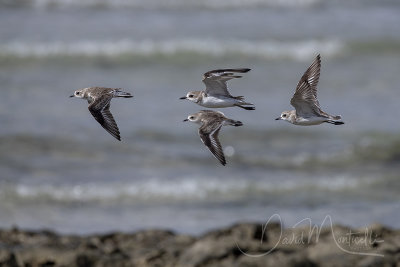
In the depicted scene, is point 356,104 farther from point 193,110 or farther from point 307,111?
point 307,111

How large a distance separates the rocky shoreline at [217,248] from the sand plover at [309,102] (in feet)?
5.34

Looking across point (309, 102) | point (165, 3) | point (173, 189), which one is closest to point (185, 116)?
point (173, 189)

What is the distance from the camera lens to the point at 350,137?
16.0 metres

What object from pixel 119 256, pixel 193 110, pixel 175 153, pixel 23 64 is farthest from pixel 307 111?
pixel 23 64

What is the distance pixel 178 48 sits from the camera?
68.5ft

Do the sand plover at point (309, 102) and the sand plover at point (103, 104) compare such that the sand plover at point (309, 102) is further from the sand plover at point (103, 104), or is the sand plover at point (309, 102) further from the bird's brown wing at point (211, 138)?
the sand plover at point (103, 104)

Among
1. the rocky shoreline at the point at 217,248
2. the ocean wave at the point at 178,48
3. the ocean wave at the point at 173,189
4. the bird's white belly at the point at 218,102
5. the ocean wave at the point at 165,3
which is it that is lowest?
the rocky shoreline at the point at 217,248

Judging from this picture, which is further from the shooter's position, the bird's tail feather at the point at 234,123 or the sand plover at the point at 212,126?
the bird's tail feather at the point at 234,123

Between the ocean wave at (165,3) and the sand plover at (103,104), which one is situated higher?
the ocean wave at (165,3)

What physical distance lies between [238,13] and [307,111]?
16.8 metres

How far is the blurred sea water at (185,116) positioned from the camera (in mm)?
13312

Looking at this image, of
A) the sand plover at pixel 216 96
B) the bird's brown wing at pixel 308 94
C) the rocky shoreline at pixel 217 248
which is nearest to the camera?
the bird's brown wing at pixel 308 94

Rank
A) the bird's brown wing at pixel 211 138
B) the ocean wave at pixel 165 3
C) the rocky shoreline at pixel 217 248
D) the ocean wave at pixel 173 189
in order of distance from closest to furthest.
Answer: the bird's brown wing at pixel 211 138, the rocky shoreline at pixel 217 248, the ocean wave at pixel 173 189, the ocean wave at pixel 165 3

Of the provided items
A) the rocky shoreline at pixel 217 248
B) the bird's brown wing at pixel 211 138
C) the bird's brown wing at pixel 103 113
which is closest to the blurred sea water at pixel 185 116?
the rocky shoreline at pixel 217 248
